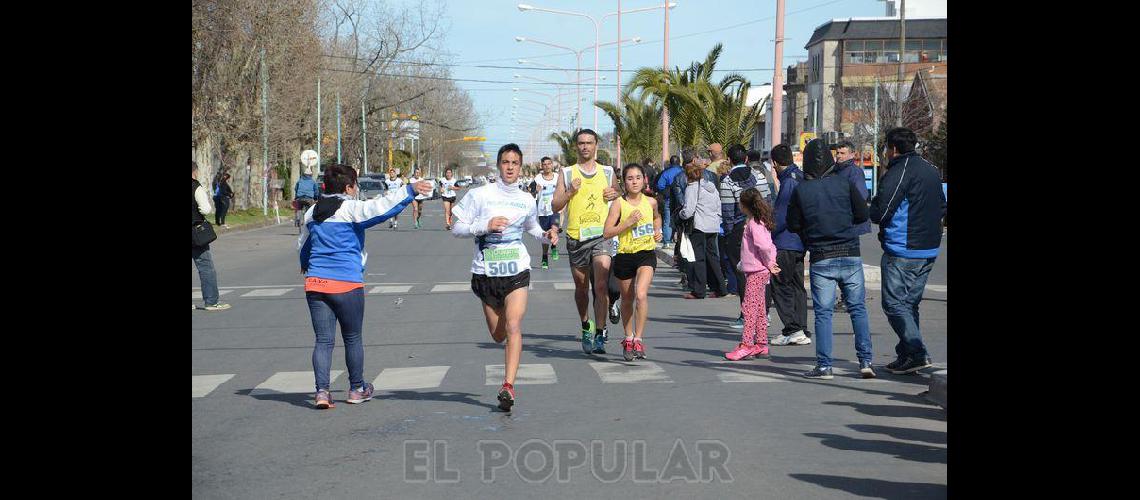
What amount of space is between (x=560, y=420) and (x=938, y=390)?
2.61 m

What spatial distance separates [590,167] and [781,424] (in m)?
4.04

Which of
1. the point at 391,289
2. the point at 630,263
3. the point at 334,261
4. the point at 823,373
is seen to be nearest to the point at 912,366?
the point at 823,373

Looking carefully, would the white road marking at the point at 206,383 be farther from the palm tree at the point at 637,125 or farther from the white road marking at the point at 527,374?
the palm tree at the point at 637,125

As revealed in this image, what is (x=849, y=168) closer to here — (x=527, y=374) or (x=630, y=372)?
(x=630, y=372)

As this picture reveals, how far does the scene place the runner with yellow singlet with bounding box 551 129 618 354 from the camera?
1181 centimetres

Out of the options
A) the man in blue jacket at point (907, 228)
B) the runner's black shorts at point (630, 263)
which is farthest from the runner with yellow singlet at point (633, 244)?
the man in blue jacket at point (907, 228)

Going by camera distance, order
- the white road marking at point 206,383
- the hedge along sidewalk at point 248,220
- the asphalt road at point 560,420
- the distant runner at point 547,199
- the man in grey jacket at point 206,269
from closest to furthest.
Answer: the asphalt road at point 560,420, the white road marking at point 206,383, the distant runner at point 547,199, the man in grey jacket at point 206,269, the hedge along sidewalk at point 248,220

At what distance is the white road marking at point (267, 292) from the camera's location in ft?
62.5

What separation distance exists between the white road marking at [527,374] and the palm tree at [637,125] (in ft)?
129

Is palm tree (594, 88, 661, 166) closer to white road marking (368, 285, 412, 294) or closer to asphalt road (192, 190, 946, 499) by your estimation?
white road marking (368, 285, 412, 294)

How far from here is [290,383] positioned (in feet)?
35.0

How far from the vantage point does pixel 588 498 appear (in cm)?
650
